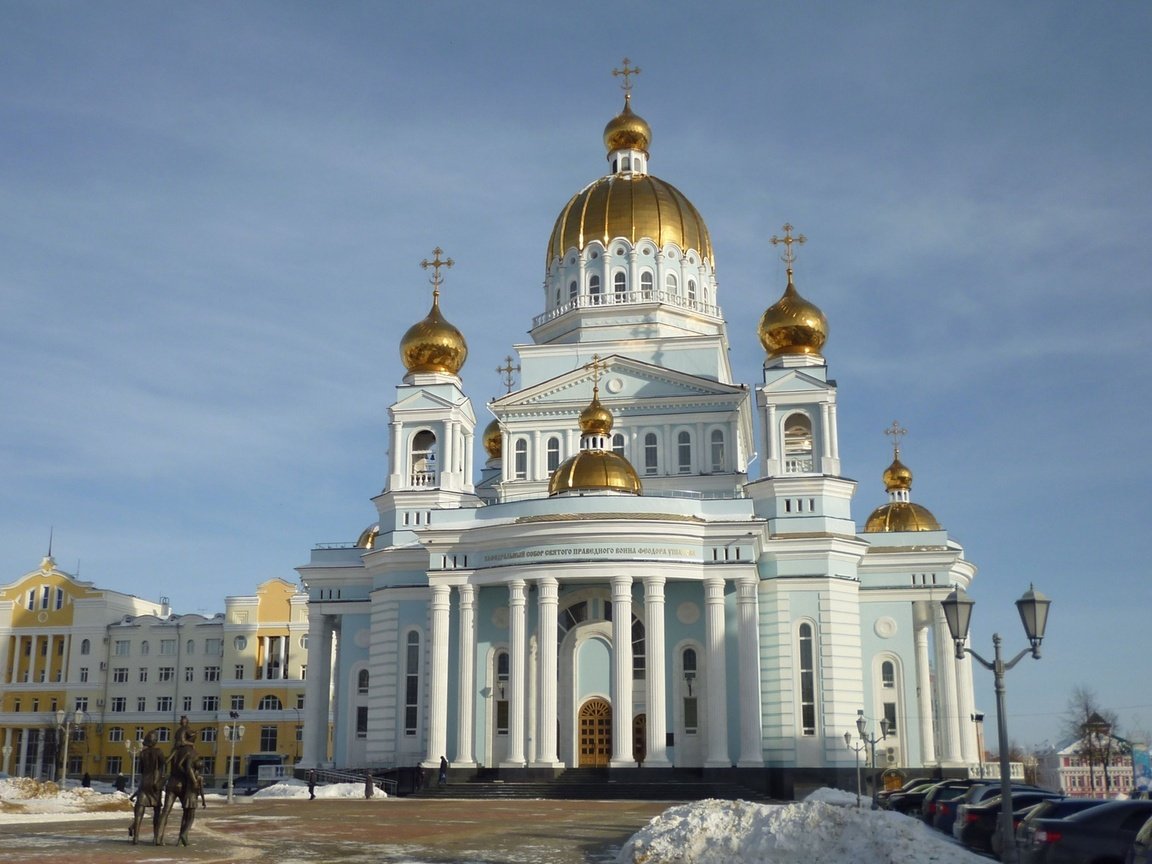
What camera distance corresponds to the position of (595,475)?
3934cm

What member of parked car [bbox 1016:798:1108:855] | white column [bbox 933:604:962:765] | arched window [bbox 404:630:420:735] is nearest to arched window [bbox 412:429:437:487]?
Answer: arched window [bbox 404:630:420:735]

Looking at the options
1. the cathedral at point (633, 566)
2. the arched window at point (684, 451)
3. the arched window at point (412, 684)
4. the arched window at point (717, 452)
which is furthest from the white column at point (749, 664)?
the arched window at point (412, 684)

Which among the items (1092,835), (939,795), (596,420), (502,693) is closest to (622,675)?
(502,693)

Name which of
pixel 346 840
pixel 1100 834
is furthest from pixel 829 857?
pixel 346 840

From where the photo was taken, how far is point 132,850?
17.5 metres

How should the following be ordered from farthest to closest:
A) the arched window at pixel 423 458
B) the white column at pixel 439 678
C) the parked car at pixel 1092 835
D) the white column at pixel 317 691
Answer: the arched window at pixel 423 458
the white column at pixel 317 691
the white column at pixel 439 678
the parked car at pixel 1092 835

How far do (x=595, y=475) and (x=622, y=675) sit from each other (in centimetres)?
638

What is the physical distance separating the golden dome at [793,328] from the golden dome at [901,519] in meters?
8.25

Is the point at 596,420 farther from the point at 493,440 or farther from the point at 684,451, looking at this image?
the point at 493,440

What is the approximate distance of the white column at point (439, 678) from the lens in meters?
38.7

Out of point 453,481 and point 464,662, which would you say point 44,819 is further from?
point 453,481

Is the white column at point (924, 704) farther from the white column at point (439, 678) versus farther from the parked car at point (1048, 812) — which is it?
the parked car at point (1048, 812)

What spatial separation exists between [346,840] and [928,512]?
3316 centimetres

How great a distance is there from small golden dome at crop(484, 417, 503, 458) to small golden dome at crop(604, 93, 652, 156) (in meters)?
12.4
